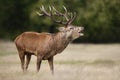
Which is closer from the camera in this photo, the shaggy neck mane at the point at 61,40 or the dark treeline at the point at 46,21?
the shaggy neck mane at the point at 61,40

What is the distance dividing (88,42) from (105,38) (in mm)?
1435

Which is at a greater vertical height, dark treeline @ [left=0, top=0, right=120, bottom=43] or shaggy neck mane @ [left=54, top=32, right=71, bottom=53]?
shaggy neck mane @ [left=54, top=32, right=71, bottom=53]

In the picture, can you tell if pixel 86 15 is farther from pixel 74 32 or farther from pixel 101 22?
pixel 74 32

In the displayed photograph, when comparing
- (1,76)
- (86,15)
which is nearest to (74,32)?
(1,76)

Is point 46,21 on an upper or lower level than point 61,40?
lower

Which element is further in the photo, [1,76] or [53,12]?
[53,12]

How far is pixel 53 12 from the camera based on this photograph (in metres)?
17.3

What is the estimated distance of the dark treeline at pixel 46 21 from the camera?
43.5m

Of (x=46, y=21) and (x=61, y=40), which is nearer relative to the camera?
(x=61, y=40)

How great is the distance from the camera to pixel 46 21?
44.3m

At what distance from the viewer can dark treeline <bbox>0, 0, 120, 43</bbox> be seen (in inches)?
1711

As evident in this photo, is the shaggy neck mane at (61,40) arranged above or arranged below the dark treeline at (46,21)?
above

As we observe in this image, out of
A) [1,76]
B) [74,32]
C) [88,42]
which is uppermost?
[74,32]

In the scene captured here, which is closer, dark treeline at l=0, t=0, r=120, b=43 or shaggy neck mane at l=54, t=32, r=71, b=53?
shaggy neck mane at l=54, t=32, r=71, b=53
